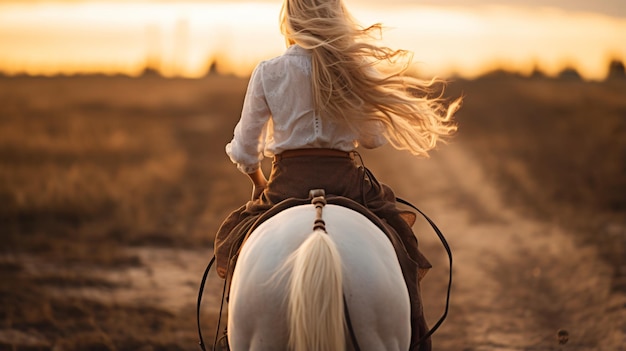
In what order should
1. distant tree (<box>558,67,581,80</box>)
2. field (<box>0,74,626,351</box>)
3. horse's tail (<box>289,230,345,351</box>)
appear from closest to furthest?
horse's tail (<box>289,230,345,351</box>) → field (<box>0,74,626,351</box>) → distant tree (<box>558,67,581,80</box>)

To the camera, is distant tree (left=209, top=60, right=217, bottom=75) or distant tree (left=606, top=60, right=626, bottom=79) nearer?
distant tree (left=606, top=60, right=626, bottom=79)

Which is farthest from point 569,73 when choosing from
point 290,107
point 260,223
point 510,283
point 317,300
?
point 317,300

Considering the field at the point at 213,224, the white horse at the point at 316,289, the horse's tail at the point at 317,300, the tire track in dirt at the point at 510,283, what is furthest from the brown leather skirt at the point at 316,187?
the tire track in dirt at the point at 510,283

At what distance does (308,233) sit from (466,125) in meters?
25.7

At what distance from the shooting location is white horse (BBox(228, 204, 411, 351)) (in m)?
3.72

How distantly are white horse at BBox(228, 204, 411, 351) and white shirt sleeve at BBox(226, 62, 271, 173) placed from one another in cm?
74

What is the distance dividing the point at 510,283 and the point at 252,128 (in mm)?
6305

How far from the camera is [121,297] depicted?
377 inches

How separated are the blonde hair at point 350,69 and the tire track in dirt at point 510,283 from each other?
3582 millimetres

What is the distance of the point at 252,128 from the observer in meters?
4.77

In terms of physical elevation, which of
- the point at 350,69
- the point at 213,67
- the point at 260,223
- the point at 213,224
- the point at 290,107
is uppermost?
the point at 350,69

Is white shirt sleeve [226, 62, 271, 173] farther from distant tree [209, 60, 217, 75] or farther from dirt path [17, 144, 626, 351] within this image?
distant tree [209, 60, 217, 75]

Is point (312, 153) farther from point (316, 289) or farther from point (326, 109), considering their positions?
point (316, 289)

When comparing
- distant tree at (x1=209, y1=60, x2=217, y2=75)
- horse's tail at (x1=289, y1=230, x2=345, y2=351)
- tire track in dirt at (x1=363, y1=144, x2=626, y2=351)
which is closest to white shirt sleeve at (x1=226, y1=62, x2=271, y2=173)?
horse's tail at (x1=289, y1=230, x2=345, y2=351)
